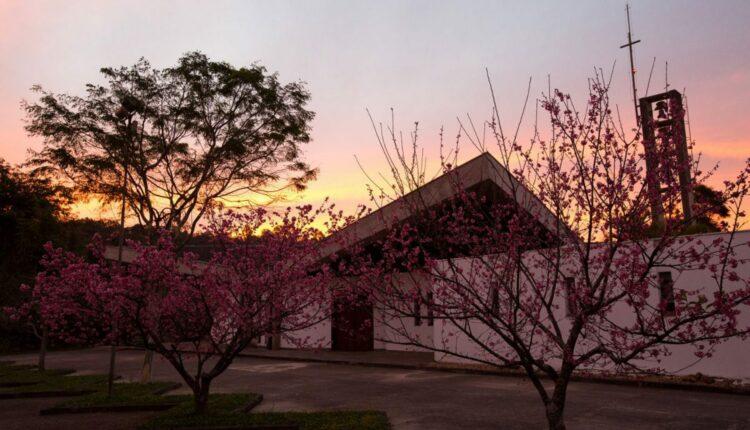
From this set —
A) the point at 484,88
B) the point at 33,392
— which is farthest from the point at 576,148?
the point at 33,392

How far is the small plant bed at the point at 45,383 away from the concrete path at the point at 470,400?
86cm

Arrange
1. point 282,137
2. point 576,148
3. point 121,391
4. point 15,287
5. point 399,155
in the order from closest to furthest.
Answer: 1. point 576,148
2. point 399,155
3. point 121,391
4. point 282,137
5. point 15,287

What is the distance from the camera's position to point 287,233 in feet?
36.7

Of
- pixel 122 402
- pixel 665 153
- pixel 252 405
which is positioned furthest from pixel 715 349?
pixel 122 402

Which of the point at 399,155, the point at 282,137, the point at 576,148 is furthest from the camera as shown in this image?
the point at 282,137

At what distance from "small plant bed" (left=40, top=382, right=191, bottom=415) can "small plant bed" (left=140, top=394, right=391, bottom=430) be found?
43.4 inches

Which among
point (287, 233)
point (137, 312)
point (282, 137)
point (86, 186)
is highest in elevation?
point (282, 137)

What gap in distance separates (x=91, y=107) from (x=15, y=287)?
10.2m

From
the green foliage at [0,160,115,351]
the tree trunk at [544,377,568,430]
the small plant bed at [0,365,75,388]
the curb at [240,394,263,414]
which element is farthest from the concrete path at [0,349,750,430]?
the green foliage at [0,160,115,351]

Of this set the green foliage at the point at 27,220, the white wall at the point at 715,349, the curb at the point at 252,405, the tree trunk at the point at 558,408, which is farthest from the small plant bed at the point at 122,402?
the tree trunk at the point at 558,408

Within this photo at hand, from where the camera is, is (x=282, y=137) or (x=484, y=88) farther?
(x=282, y=137)

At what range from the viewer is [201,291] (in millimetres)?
9891

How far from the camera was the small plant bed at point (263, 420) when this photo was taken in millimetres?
9133

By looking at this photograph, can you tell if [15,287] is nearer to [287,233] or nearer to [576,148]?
[287,233]
